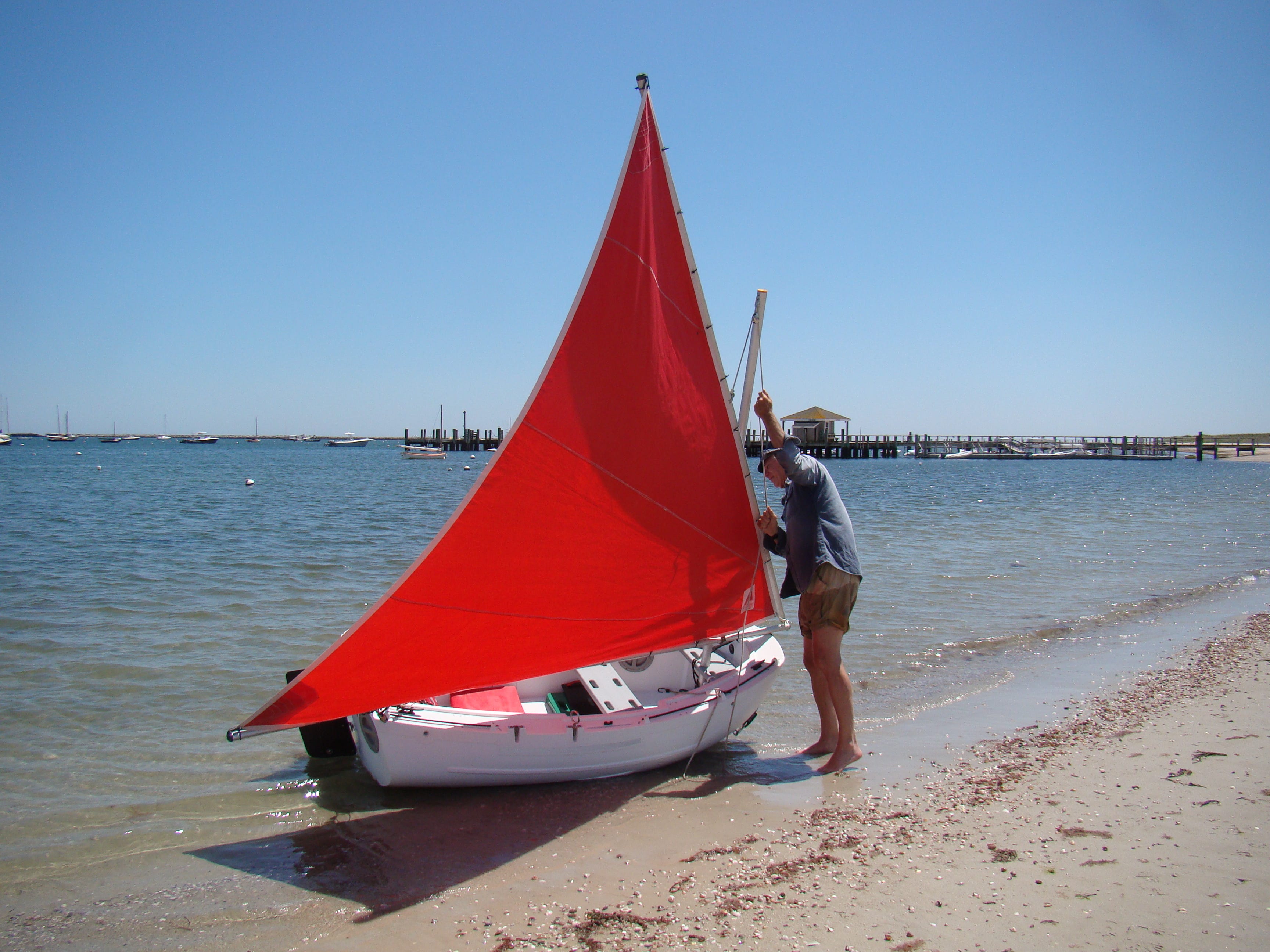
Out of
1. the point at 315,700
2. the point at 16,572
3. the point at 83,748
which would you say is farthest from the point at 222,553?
the point at 315,700

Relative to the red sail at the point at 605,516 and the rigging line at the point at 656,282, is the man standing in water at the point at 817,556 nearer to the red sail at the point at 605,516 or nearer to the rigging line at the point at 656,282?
the red sail at the point at 605,516

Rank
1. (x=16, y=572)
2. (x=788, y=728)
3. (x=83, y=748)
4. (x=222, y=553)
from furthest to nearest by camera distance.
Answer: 1. (x=222, y=553)
2. (x=16, y=572)
3. (x=788, y=728)
4. (x=83, y=748)

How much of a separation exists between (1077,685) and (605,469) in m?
5.71

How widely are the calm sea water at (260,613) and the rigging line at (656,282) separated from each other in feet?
11.1

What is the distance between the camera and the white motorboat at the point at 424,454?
76812 mm

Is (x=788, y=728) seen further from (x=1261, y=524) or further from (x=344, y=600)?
(x=1261, y=524)

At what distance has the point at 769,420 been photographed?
5.25 metres

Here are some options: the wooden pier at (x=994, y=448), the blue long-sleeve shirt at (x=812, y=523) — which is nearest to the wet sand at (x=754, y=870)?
the blue long-sleeve shirt at (x=812, y=523)

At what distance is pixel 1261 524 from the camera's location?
76.5 feet

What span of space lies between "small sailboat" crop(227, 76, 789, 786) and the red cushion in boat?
0.01 metres

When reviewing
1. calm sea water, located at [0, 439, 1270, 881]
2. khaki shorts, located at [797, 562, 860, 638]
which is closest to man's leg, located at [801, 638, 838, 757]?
khaki shorts, located at [797, 562, 860, 638]

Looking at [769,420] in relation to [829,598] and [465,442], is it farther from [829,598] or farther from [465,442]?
[465,442]

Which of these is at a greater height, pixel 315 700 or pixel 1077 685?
pixel 315 700

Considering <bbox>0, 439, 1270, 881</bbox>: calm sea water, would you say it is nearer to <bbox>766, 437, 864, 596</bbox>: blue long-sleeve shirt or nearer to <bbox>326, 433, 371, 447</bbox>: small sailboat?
<bbox>766, 437, 864, 596</bbox>: blue long-sleeve shirt
